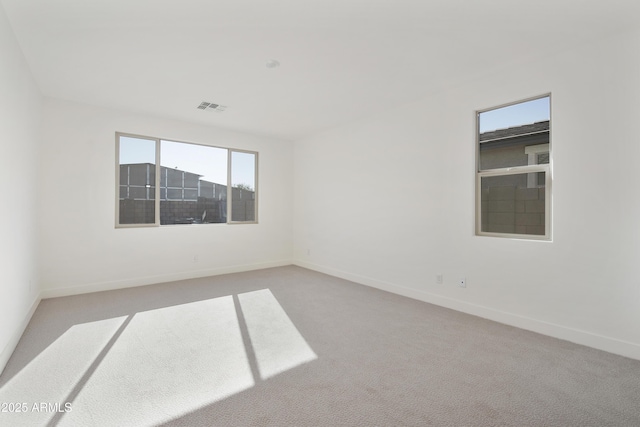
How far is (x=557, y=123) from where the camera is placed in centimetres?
288

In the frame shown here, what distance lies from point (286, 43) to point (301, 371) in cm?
271

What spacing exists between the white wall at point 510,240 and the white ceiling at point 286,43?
32 centimetres

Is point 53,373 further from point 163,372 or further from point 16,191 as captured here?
point 16,191

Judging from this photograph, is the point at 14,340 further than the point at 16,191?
No

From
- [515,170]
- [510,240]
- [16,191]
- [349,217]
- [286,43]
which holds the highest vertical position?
[286,43]

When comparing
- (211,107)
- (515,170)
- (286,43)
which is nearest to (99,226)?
(211,107)

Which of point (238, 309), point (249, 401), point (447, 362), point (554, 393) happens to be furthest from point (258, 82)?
point (554, 393)

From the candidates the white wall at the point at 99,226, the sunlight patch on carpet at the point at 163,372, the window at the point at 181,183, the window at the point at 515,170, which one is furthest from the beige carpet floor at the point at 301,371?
the window at the point at 181,183

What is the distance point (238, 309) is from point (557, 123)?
3.84 metres

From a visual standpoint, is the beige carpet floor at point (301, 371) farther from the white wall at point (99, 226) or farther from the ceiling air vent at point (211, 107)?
the ceiling air vent at point (211, 107)

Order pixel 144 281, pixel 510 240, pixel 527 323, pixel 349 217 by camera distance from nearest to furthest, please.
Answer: pixel 527 323, pixel 510 240, pixel 144 281, pixel 349 217

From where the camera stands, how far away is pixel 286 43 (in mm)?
2717

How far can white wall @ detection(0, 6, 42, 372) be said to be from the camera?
7.65ft

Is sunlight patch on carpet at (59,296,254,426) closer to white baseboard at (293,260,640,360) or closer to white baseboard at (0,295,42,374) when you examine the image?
white baseboard at (0,295,42,374)
